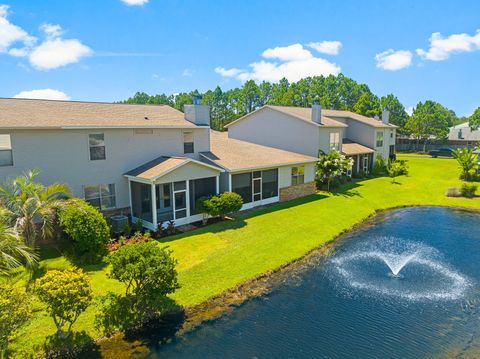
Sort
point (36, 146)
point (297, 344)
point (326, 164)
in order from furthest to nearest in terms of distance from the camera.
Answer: point (326, 164) → point (36, 146) → point (297, 344)

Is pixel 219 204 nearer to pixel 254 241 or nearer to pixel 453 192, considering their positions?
pixel 254 241

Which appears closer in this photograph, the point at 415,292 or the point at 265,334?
the point at 265,334

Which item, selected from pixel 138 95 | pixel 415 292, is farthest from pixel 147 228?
pixel 138 95

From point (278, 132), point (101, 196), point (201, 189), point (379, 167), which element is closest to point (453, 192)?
point (379, 167)

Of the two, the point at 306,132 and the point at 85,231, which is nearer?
the point at 85,231

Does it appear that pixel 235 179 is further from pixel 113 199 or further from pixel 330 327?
pixel 330 327

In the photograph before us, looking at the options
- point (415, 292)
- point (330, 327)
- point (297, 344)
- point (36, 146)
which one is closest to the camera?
point (297, 344)

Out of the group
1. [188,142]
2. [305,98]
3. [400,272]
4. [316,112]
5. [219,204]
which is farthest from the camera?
[305,98]
